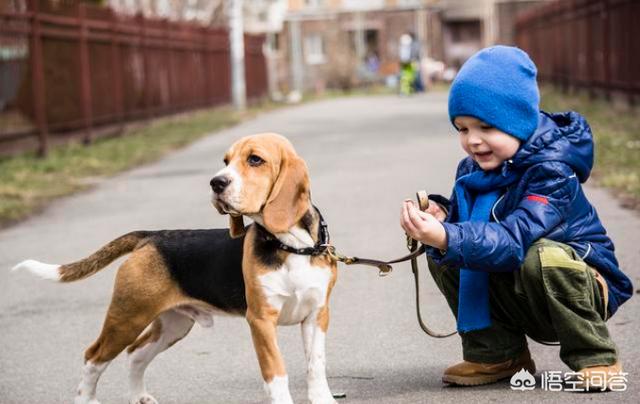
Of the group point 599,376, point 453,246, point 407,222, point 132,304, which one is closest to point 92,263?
point 132,304

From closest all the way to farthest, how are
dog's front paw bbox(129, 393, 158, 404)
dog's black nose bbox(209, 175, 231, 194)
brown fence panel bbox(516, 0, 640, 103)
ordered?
dog's black nose bbox(209, 175, 231, 194)
dog's front paw bbox(129, 393, 158, 404)
brown fence panel bbox(516, 0, 640, 103)

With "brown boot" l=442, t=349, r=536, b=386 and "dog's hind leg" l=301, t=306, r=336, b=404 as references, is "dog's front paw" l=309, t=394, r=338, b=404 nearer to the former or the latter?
"dog's hind leg" l=301, t=306, r=336, b=404

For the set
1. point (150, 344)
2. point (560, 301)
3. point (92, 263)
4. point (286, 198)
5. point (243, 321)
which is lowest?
point (243, 321)

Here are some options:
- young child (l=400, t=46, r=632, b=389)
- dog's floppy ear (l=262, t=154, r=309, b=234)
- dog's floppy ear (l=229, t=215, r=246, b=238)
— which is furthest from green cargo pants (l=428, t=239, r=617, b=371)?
dog's floppy ear (l=229, t=215, r=246, b=238)

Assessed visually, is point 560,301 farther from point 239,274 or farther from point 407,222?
point 239,274

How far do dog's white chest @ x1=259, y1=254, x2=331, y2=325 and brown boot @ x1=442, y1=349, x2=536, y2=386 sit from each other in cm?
77

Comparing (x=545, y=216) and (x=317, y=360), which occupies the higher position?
(x=545, y=216)

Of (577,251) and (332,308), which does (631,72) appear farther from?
(577,251)

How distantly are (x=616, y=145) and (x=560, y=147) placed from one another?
32.3 ft

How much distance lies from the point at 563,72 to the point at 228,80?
1154cm

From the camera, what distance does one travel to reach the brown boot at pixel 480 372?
4773 millimetres

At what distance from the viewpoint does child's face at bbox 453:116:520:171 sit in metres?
4.56

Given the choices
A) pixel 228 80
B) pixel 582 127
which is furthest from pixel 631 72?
pixel 228 80

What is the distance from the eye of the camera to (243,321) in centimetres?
641
